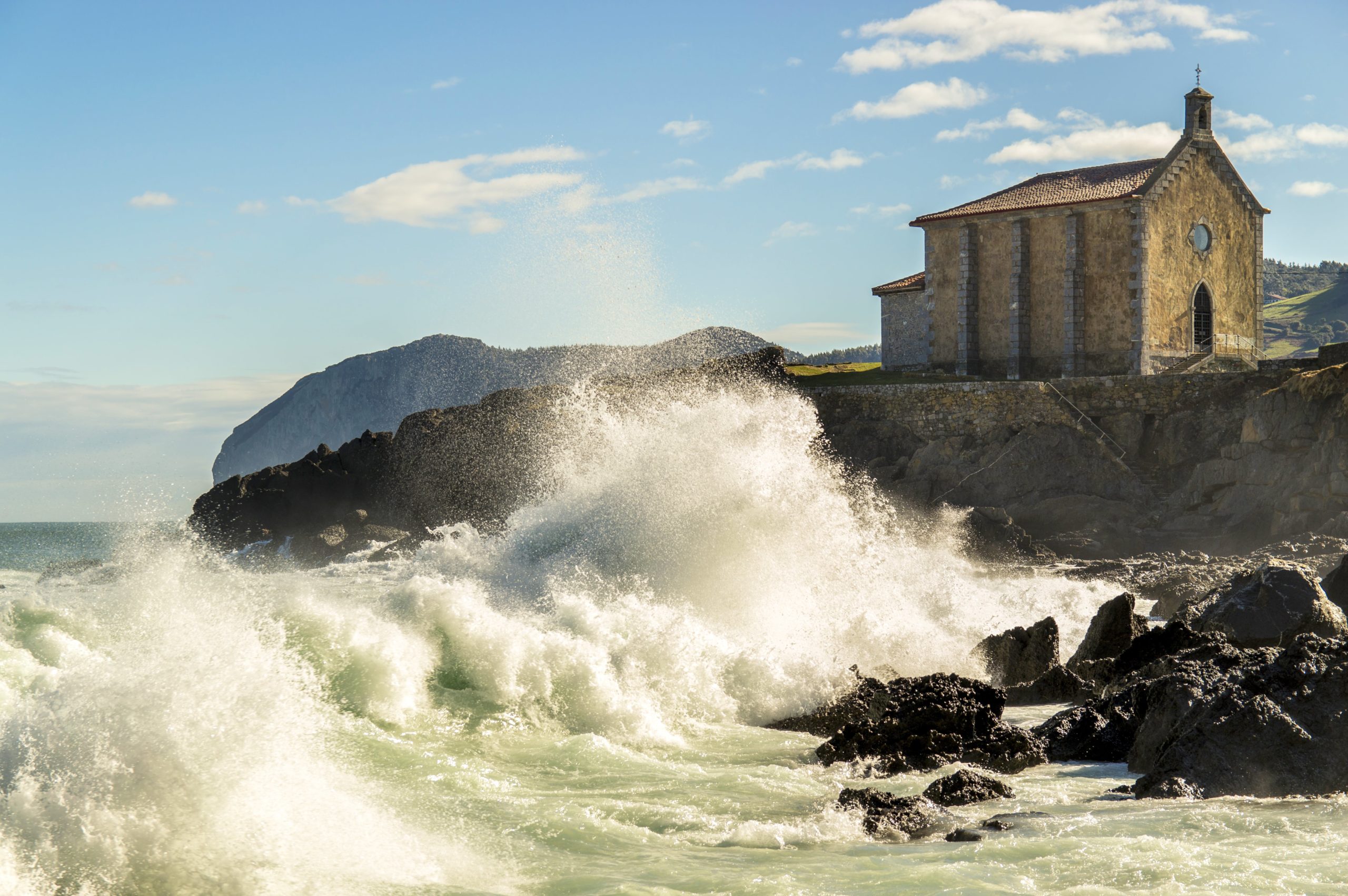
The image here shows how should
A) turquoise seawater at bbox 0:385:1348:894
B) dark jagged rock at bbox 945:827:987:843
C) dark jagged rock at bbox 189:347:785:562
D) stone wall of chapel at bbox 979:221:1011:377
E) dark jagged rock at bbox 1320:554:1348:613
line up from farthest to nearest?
stone wall of chapel at bbox 979:221:1011:377, dark jagged rock at bbox 189:347:785:562, dark jagged rock at bbox 1320:554:1348:613, dark jagged rock at bbox 945:827:987:843, turquoise seawater at bbox 0:385:1348:894

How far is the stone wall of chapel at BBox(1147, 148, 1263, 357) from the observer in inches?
1144

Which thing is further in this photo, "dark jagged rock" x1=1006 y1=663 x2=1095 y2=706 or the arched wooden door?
the arched wooden door

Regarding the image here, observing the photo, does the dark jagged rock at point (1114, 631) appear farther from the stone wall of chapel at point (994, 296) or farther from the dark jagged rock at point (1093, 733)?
the stone wall of chapel at point (994, 296)

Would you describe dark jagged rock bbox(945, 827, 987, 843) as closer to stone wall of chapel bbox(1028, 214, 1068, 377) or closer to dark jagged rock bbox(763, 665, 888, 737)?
dark jagged rock bbox(763, 665, 888, 737)

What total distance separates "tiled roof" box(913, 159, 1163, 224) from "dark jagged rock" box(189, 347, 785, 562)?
270 inches

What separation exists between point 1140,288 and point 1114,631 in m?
19.5

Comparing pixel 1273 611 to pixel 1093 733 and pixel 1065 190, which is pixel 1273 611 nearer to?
pixel 1093 733

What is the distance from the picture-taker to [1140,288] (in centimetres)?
2825

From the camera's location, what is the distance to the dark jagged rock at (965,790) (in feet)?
21.5

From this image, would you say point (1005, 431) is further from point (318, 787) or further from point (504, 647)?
point (318, 787)

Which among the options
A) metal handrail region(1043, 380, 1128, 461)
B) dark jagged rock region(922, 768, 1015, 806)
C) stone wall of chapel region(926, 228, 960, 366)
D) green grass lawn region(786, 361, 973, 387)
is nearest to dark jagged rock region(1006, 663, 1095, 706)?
dark jagged rock region(922, 768, 1015, 806)

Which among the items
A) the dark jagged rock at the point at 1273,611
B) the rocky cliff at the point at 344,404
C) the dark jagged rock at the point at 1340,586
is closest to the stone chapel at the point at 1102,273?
the dark jagged rock at the point at 1340,586

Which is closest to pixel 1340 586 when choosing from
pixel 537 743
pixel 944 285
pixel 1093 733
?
pixel 1093 733

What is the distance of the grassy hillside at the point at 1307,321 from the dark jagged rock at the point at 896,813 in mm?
111702
